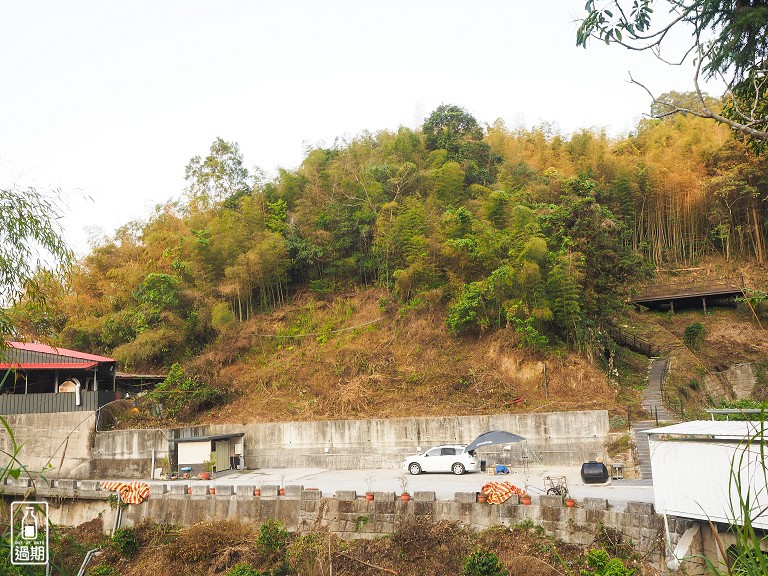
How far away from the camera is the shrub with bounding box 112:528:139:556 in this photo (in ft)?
47.4

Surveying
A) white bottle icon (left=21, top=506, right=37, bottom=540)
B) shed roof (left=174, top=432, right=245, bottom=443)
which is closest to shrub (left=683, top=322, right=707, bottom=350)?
shed roof (left=174, top=432, right=245, bottom=443)

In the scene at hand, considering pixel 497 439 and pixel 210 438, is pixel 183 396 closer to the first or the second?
pixel 210 438

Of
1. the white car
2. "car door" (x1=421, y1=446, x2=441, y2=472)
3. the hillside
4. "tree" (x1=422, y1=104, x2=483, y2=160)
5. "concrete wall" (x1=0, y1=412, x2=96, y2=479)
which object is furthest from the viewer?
"tree" (x1=422, y1=104, x2=483, y2=160)

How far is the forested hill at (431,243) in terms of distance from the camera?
21.5m

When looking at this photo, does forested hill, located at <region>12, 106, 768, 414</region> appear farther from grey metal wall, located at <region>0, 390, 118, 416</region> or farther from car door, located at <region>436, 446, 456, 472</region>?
car door, located at <region>436, 446, 456, 472</region>

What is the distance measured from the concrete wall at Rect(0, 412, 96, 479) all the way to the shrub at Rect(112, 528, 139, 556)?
24.4 feet

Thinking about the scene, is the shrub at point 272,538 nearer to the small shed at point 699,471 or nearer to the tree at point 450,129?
the small shed at point 699,471

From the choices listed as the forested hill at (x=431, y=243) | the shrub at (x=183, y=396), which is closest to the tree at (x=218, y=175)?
the forested hill at (x=431, y=243)

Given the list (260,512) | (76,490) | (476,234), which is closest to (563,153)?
(476,234)

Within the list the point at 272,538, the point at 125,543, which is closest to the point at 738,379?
the point at 272,538

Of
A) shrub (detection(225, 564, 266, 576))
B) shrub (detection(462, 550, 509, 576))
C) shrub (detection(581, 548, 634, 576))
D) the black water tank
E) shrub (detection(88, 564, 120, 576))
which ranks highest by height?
the black water tank

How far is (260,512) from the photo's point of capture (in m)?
14.3

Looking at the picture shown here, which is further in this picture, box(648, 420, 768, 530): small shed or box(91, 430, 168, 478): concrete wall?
box(91, 430, 168, 478): concrete wall

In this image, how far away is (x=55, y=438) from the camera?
21.7 m
